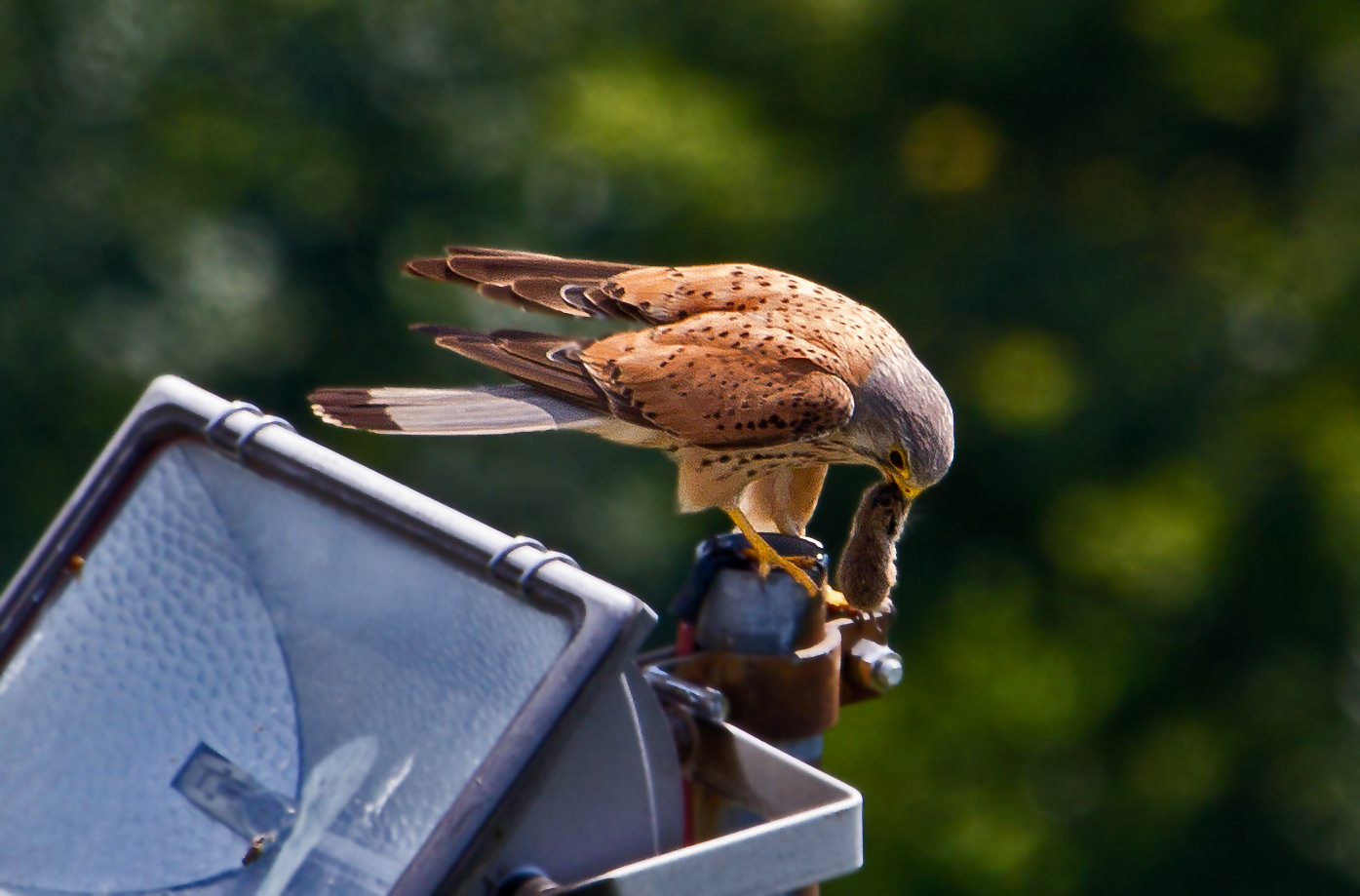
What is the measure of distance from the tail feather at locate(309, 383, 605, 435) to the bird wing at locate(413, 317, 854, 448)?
49mm

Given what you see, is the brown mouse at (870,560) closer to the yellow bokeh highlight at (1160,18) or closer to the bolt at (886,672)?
the bolt at (886,672)

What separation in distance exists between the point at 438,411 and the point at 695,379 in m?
0.38

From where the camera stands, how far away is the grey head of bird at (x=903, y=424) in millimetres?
2359

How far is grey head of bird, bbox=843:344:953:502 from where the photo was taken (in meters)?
2.36

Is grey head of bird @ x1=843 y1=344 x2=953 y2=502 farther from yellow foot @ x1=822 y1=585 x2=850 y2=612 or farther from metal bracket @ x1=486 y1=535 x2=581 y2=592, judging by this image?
metal bracket @ x1=486 y1=535 x2=581 y2=592

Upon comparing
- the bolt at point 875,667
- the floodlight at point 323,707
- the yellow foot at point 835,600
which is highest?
the yellow foot at point 835,600

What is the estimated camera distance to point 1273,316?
9.49 m

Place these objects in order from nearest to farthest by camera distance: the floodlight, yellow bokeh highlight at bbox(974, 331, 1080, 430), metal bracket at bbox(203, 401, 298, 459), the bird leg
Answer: the floodlight, metal bracket at bbox(203, 401, 298, 459), the bird leg, yellow bokeh highlight at bbox(974, 331, 1080, 430)

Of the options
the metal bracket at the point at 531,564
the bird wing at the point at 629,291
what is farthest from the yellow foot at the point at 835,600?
the metal bracket at the point at 531,564

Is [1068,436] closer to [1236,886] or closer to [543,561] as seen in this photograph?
[1236,886]

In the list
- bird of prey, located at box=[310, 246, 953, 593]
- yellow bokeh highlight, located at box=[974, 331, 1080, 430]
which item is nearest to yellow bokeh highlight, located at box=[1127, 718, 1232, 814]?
yellow bokeh highlight, located at box=[974, 331, 1080, 430]

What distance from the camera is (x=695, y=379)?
249 cm

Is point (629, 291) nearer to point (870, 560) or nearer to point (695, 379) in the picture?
point (695, 379)

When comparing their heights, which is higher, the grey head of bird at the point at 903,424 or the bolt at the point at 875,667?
the grey head of bird at the point at 903,424
